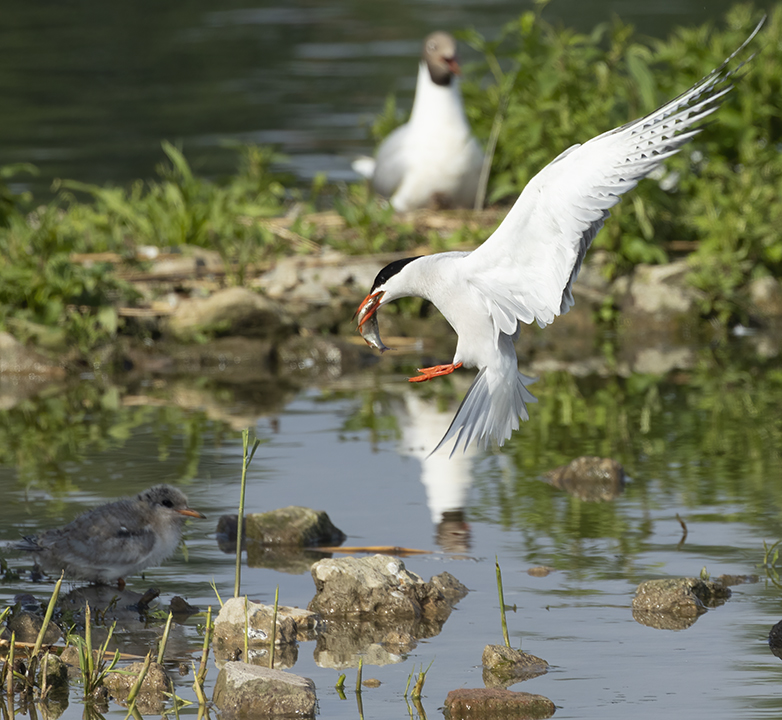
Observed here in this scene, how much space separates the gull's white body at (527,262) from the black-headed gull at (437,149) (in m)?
7.01

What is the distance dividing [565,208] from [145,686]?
2.29m

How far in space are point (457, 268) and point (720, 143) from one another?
7357 millimetres

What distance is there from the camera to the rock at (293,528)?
6.33m

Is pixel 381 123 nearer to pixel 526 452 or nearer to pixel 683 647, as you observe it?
pixel 526 452

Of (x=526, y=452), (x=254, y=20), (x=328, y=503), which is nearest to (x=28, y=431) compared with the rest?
(x=328, y=503)

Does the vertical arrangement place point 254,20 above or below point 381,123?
above

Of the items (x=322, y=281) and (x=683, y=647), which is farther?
(x=322, y=281)

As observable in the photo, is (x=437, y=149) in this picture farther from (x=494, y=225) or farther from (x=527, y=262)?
(x=527, y=262)

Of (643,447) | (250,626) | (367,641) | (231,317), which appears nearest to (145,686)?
(250,626)

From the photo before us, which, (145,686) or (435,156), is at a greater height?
(435,156)

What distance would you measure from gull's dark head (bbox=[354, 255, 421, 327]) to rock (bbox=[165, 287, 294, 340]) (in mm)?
5036

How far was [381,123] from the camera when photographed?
48.9 feet

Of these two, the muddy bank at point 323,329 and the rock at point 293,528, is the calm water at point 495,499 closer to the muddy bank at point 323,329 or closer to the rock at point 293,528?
the rock at point 293,528

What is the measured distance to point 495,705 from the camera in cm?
434
